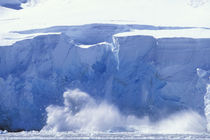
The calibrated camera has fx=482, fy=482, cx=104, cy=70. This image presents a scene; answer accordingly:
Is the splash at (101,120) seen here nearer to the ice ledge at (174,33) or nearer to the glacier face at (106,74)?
the glacier face at (106,74)

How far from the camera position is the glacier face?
59.1ft

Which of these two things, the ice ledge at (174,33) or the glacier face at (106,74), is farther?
the ice ledge at (174,33)

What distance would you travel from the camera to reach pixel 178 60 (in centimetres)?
1845

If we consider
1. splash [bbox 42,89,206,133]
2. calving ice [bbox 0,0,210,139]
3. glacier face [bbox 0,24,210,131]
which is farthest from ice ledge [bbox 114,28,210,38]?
splash [bbox 42,89,206,133]

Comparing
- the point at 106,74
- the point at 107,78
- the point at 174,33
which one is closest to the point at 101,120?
the point at 107,78

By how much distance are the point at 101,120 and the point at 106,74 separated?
6.75 feet

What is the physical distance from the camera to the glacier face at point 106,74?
59.1 ft

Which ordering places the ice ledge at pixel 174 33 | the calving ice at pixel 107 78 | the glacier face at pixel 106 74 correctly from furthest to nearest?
1. the ice ledge at pixel 174 33
2. the glacier face at pixel 106 74
3. the calving ice at pixel 107 78

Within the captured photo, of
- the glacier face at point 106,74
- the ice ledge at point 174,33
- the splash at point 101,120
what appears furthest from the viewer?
the ice ledge at point 174,33

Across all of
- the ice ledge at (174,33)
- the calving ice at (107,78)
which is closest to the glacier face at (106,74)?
the calving ice at (107,78)

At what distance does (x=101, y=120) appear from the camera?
17516 millimetres

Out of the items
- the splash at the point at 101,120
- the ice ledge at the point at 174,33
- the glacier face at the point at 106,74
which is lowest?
the splash at the point at 101,120

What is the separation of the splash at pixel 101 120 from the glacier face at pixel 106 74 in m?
0.29

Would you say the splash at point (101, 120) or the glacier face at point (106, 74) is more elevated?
the glacier face at point (106, 74)
